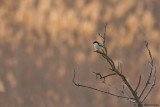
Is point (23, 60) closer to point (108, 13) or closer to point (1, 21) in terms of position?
point (1, 21)

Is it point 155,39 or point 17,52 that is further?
point 17,52

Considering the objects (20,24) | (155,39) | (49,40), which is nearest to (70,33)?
(49,40)

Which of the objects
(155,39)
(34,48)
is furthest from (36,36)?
(155,39)

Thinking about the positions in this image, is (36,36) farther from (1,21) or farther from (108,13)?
(108,13)

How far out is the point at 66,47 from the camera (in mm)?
3961

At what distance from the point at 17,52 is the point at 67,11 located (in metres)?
0.62

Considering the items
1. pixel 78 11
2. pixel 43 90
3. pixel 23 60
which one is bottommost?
pixel 43 90

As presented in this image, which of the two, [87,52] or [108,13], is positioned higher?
[108,13]

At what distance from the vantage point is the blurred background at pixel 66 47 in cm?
382

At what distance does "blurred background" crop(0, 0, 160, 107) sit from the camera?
12.5ft

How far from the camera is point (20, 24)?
13.3ft

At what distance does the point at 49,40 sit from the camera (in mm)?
3988

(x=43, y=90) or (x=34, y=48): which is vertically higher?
(x=34, y=48)

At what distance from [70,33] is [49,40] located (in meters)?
0.21
